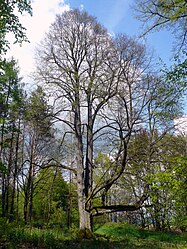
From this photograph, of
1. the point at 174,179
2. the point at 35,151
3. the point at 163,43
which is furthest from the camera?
the point at 35,151

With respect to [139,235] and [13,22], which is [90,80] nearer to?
[13,22]

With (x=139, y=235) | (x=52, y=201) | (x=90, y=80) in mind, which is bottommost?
(x=139, y=235)

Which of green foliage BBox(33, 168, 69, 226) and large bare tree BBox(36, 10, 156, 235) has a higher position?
large bare tree BBox(36, 10, 156, 235)

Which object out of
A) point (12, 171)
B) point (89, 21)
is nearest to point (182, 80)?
point (89, 21)

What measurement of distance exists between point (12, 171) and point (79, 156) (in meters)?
10.9

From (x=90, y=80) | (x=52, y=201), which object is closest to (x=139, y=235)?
(x=90, y=80)

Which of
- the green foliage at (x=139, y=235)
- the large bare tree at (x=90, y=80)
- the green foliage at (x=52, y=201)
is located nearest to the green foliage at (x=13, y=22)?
the large bare tree at (x=90, y=80)

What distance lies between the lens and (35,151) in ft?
68.5

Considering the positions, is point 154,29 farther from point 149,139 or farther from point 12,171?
point 12,171

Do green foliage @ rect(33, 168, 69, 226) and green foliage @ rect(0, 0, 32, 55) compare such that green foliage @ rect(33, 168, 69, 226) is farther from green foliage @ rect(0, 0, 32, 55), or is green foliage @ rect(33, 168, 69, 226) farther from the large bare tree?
green foliage @ rect(0, 0, 32, 55)

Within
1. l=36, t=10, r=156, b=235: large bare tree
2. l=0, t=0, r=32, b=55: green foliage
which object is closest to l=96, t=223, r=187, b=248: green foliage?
l=36, t=10, r=156, b=235: large bare tree

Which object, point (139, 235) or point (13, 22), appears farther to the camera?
point (139, 235)

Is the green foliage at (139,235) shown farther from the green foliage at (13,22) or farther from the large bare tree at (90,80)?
the green foliage at (13,22)

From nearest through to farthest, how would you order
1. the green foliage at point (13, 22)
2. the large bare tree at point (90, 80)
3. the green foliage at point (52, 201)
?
the green foliage at point (13, 22) → the large bare tree at point (90, 80) → the green foliage at point (52, 201)
